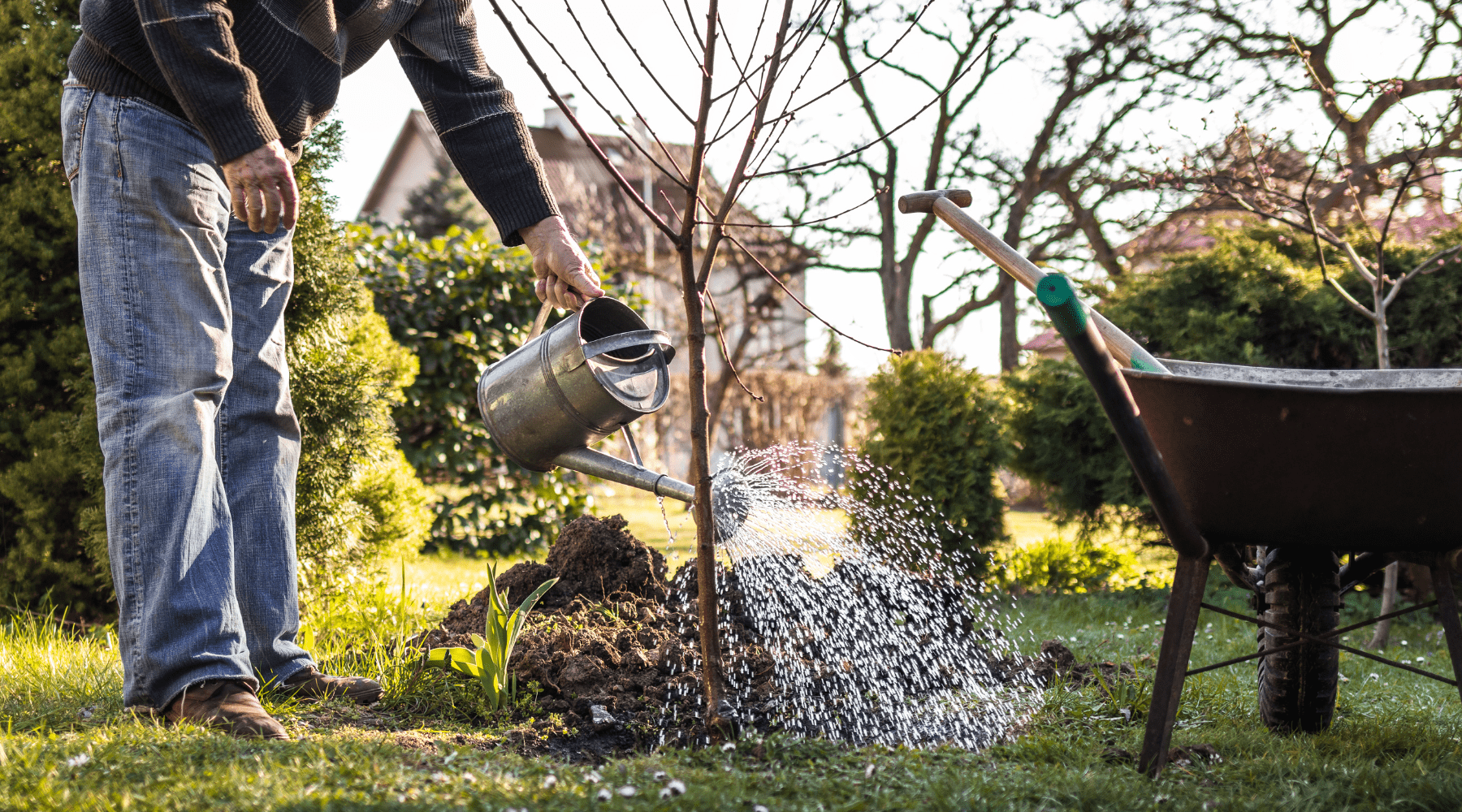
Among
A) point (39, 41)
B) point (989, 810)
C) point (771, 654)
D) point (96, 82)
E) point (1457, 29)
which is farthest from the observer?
point (1457, 29)

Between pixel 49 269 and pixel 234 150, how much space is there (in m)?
2.01

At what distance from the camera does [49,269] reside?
10.1 ft

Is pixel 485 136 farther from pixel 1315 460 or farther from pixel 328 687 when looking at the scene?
pixel 1315 460

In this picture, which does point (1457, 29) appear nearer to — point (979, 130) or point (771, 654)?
point (979, 130)

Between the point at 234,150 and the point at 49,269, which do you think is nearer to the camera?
the point at 234,150

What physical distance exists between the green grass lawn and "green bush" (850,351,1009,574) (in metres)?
2.18

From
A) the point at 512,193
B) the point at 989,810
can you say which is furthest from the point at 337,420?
the point at 989,810

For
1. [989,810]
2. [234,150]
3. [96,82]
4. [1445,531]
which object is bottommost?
→ [989,810]

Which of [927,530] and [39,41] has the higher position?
[39,41]

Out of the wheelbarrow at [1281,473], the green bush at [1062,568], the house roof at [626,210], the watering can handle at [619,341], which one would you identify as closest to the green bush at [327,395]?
the house roof at [626,210]

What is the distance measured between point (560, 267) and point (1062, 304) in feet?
3.68

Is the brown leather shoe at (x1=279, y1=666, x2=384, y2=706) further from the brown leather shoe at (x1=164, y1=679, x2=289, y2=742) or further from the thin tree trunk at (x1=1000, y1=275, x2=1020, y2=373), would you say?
the thin tree trunk at (x1=1000, y1=275, x2=1020, y2=373)

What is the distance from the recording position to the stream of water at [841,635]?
196 centimetres

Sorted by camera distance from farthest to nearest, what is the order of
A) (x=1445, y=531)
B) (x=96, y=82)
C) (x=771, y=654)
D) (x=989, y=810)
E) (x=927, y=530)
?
1. (x=927, y=530)
2. (x=771, y=654)
3. (x=96, y=82)
4. (x=1445, y=531)
5. (x=989, y=810)
